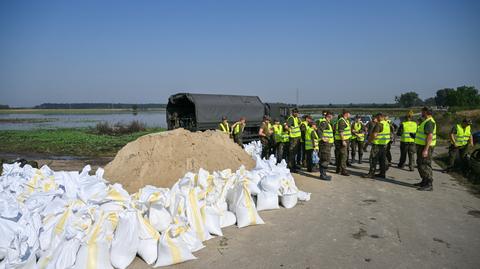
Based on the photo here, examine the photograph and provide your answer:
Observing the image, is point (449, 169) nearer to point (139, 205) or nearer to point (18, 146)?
point (139, 205)

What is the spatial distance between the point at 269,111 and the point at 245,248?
629 inches

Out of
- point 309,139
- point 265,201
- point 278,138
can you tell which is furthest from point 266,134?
point 265,201

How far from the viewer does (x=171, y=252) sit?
13.3 feet

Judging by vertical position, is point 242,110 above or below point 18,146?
above

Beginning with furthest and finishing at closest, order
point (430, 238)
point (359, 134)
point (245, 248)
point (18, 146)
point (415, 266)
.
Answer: point (18, 146) < point (359, 134) < point (430, 238) < point (245, 248) < point (415, 266)

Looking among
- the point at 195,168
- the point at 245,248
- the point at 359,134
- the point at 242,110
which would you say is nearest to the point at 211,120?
the point at 242,110

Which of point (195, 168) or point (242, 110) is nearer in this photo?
point (195, 168)

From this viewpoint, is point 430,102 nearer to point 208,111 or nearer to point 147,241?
point 208,111

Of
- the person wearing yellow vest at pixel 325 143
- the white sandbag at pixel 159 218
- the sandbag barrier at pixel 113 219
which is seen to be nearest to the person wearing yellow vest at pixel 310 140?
the person wearing yellow vest at pixel 325 143

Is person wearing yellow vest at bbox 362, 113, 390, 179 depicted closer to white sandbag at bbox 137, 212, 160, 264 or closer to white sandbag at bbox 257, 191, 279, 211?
white sandbag at bbox 257, 191, 279, 211

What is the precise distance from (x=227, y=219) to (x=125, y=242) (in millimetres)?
1768

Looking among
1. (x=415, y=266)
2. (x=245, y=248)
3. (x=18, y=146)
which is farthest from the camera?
(x=18, y=146)

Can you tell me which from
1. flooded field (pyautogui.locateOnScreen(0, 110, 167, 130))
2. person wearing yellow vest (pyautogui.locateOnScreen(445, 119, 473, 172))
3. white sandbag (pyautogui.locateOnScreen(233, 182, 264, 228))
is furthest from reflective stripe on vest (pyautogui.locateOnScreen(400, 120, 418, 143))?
flooded field (pyautogui.locateOnScreen(0, 110, 167, 130))

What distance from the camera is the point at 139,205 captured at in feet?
15.9
